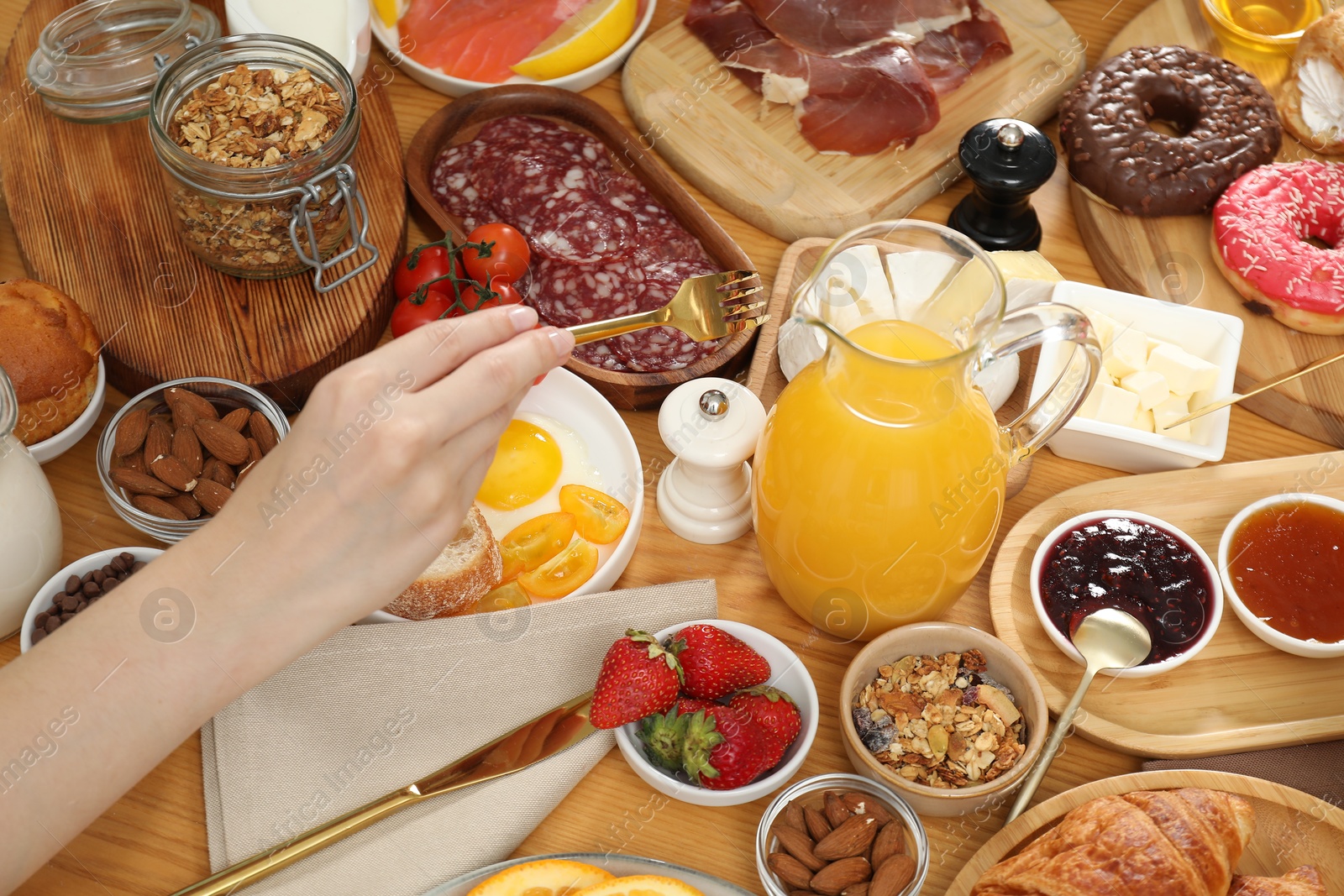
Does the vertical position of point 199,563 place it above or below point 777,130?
above

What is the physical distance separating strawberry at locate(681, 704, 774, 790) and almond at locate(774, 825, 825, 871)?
0.06 meters

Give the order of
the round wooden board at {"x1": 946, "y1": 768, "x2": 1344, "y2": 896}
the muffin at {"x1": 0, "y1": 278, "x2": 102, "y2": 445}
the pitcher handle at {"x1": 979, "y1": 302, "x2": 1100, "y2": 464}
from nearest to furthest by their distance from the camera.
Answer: the pitcher handle at {"x1": 979, "y1": 302, "x2": 1100, "y2": 464}
the round wooden board at {"x1": 946, "y1": 768, "x2": 1344, "y2": 896}
the muffin at {"x1": 0, "y1": 278, "x2": 102, "y2": 445}

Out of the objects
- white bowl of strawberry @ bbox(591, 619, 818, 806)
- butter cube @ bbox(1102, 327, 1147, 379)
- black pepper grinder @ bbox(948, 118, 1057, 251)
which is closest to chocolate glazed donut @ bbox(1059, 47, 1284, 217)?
black pepper grinder @ bbox(948, 118, 1057, 251)

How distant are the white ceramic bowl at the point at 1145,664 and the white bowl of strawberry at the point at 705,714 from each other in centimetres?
29

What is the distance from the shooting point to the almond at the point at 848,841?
1.12 metres

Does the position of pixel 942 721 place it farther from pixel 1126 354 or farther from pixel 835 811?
pixel 1126 354

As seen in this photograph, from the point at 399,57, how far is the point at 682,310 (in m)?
0.79

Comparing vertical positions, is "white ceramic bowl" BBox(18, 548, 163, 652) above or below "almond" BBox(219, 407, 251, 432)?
below

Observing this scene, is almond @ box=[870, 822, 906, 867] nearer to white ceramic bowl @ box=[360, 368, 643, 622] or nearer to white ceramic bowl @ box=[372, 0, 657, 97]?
white ceramic bowl @ box=[360, 368, 643, 622]

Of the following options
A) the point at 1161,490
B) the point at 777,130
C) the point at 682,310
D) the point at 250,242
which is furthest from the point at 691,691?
the point at 777,130

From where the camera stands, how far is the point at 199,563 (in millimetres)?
975

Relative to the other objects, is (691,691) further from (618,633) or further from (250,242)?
(250,242)

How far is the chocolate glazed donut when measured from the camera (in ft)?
5.36

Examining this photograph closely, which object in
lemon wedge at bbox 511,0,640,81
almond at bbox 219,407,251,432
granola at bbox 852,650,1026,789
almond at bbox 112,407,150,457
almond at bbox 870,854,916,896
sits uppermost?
lemon wedge at bbox 511,0,640,81
